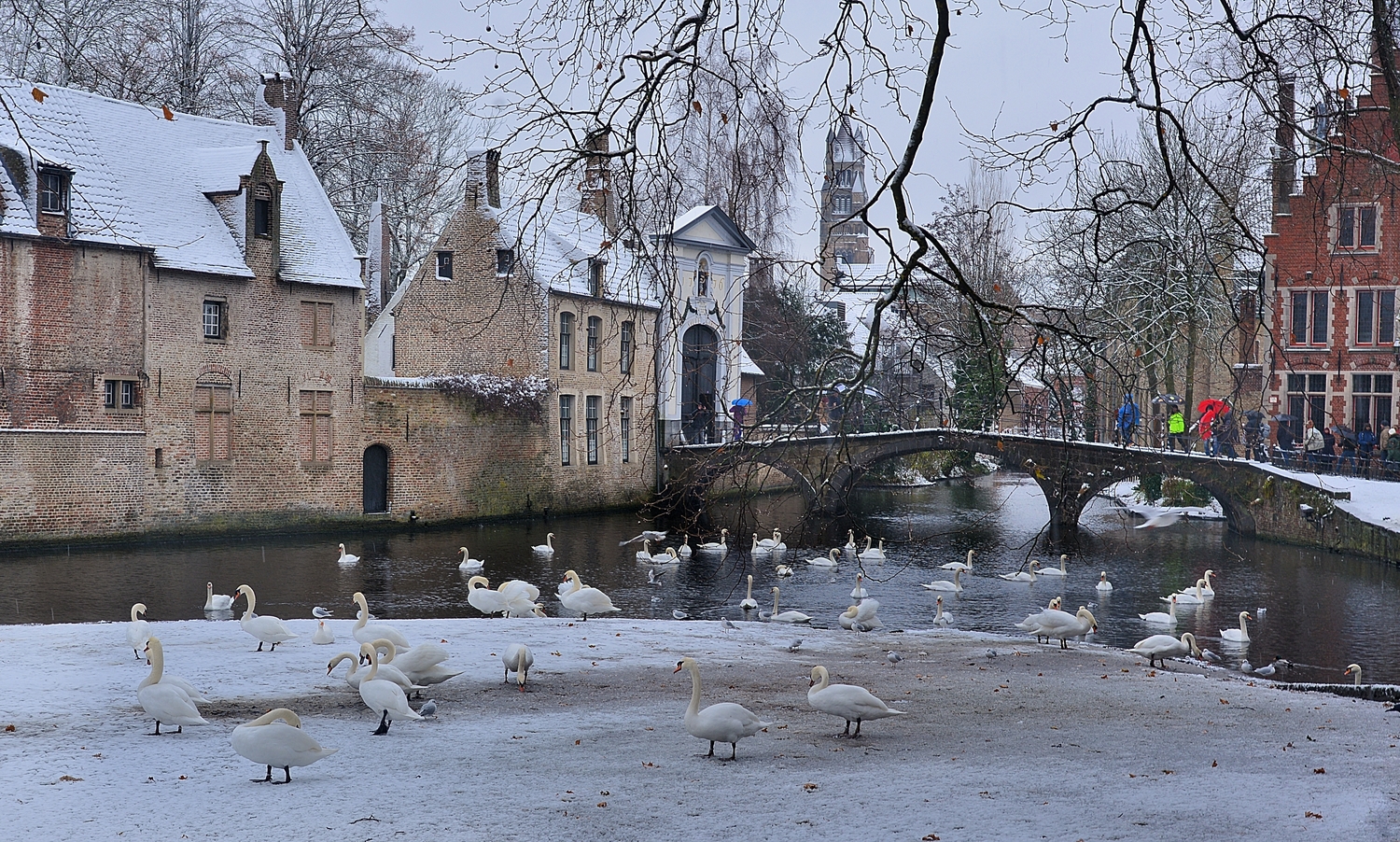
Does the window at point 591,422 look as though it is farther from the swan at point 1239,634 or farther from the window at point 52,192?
the swan at point 1239,634

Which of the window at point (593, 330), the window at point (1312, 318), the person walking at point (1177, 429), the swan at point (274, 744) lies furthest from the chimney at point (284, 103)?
the swan at point (274, 744)

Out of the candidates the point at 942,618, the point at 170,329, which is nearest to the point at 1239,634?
the point at 942,618

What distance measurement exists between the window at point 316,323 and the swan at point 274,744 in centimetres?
2308

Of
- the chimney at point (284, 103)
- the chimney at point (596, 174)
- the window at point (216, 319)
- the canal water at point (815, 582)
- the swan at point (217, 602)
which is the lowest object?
the canal water at point (815, 582)

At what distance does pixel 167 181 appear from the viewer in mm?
26875

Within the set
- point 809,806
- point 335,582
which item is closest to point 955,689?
point 809,806

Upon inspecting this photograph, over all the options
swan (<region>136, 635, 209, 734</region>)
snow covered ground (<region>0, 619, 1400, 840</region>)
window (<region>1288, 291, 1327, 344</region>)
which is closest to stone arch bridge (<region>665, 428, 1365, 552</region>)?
window (<region>1288, 291, 1327, 344</region>)

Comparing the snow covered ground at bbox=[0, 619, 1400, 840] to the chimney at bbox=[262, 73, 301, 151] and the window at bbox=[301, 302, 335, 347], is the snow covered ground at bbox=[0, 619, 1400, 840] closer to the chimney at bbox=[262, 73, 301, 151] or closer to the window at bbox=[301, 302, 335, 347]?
the window at bbox=[301, 302, 335, 347]

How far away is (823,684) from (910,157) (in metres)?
4.64

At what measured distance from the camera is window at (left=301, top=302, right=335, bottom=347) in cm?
2855

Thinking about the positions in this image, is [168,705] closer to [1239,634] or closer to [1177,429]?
[1239,634]

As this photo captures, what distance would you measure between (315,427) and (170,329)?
13.1 ft

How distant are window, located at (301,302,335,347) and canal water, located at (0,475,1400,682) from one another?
178 inches

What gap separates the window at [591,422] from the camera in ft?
116
